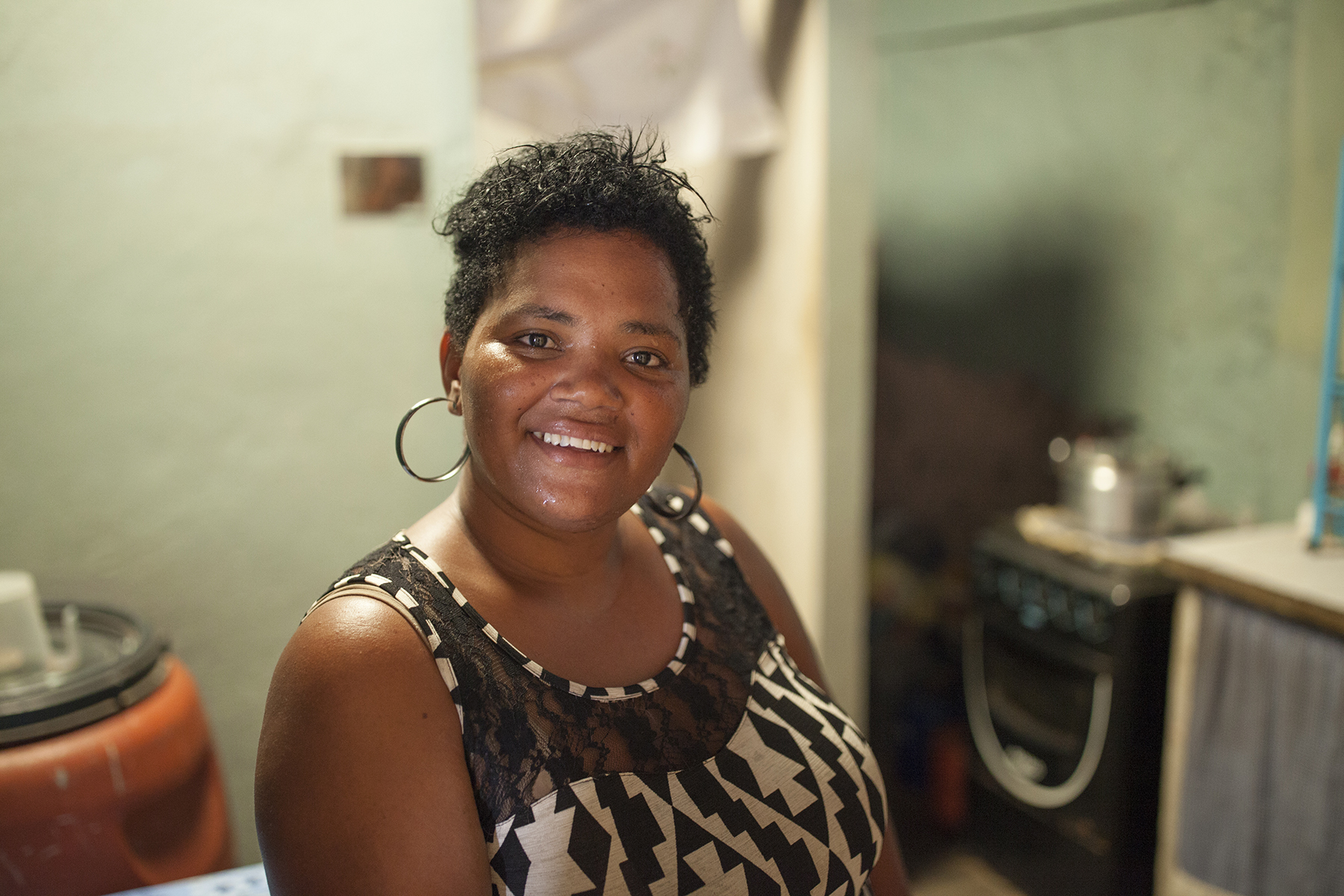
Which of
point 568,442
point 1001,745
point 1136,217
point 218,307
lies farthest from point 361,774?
point 1136,217

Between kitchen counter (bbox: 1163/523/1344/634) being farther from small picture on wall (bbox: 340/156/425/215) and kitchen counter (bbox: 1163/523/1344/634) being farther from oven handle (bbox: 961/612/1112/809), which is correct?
small picture on wall (bbox: 340/156/425/215)

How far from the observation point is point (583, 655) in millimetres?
1015

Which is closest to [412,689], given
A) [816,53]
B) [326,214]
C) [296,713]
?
[296,713]

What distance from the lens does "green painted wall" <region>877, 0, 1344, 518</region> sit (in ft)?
8.30

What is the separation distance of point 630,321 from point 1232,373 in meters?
2.41

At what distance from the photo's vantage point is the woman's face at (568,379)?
0.94 m

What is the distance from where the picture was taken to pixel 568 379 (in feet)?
3.07

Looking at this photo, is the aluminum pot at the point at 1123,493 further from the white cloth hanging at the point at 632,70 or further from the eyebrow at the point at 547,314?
the eyebrow at the point at 547,314

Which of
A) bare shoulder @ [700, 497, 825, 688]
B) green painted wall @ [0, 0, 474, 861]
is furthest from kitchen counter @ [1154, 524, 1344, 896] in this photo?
green painted wall @ [0, 0, 474, 861]

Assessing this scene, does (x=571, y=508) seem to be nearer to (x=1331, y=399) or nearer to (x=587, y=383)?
(x=587, y=383)

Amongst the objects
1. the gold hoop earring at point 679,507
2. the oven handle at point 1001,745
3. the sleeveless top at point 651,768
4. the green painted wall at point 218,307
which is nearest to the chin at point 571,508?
the sleeveless top at point 651,768

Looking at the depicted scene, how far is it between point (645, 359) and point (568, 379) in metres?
0.10

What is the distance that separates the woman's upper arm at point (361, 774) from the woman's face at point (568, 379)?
0.21m

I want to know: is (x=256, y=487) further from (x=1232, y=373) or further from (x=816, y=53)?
(x=1232, y=373)
